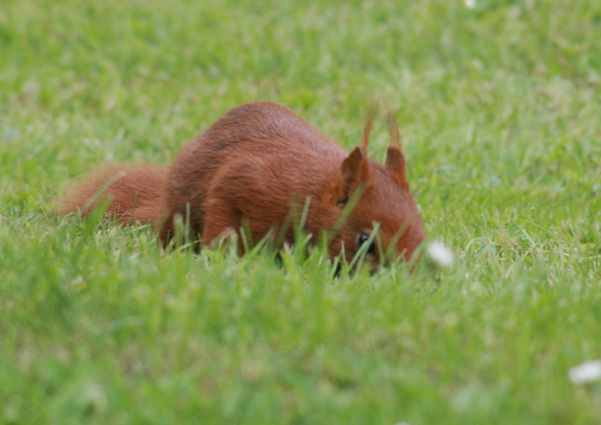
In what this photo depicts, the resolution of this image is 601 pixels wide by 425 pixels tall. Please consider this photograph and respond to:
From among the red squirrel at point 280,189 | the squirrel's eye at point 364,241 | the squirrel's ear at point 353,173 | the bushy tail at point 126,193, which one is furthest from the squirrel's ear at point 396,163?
the bushy tail at point 126,193

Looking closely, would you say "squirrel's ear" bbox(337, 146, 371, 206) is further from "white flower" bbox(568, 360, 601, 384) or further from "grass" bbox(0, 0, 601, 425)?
"white flower" bbox(568, 360, 601, 384)

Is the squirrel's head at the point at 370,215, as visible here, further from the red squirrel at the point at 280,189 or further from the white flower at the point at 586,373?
the white flower at the point at 586,373

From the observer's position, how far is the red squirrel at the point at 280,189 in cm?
286

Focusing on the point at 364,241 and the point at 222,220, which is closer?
the point at 364,241

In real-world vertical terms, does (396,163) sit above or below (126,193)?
above

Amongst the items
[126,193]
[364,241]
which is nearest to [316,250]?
[364,241]

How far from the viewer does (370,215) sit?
2842 millimetres

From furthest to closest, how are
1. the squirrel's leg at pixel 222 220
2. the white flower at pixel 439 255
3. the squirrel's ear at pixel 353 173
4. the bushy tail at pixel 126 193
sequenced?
the bushy tail at pixel 126 193
the squirrel's leg at pixel 222 220
the squirrel's ear at pixel 353 173
the white flower at pixel 439 255

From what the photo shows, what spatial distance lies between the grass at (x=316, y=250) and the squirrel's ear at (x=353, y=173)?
0.26m

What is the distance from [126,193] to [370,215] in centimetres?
141

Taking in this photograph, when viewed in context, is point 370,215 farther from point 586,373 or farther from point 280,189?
point 586,373

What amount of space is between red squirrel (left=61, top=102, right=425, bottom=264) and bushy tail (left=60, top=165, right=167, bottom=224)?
0.5 inches

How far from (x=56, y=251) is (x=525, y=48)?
5.06 m

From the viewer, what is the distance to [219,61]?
22.1 ft
